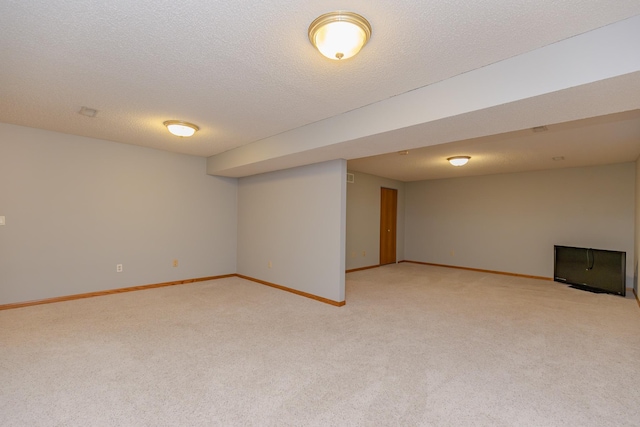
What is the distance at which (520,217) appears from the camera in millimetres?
6363

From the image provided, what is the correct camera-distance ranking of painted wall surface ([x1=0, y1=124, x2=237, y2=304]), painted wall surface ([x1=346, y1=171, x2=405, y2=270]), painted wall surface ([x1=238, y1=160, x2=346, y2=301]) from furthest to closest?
painted wall surface ([x1=346, y1=171, x2=405, y2=270]) < painted wall surface ([x1=238, y1=160, x2=346, y2=301]) < painted wall surface ([x1=0, y1=124, x2=237, y2=304])

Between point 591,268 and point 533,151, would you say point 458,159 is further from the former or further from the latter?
point 591,268

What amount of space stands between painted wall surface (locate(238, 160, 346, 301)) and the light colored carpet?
1.62ft

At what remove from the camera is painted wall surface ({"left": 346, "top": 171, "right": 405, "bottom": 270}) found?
6527mm

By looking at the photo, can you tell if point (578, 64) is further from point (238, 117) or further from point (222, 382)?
point (222, 382)

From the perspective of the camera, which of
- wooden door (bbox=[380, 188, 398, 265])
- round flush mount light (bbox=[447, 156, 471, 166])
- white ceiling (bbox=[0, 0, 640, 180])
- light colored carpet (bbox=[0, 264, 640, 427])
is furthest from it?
wooden door (bbox=[380, 188, 398, 265])

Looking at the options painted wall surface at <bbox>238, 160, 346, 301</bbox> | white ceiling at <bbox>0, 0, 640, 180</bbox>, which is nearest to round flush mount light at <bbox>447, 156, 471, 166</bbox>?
white ceiling at <bbox>0, 0, 640, 180</bbox>

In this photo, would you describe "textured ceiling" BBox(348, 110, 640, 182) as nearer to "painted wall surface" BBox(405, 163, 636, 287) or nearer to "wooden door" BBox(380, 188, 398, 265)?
"painted wall surface" BBox(405, 163, 636, 287)

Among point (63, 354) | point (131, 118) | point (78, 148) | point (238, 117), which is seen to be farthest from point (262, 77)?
point (78, 148)

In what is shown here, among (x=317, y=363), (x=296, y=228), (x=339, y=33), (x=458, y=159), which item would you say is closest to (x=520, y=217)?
(x=458, y=159)

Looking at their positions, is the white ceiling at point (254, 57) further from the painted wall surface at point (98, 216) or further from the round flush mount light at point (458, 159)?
the round flush mount light at point (458, 159)

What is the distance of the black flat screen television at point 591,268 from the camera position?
15.4 ft

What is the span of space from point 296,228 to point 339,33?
333 cm

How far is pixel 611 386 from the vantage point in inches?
86.3
